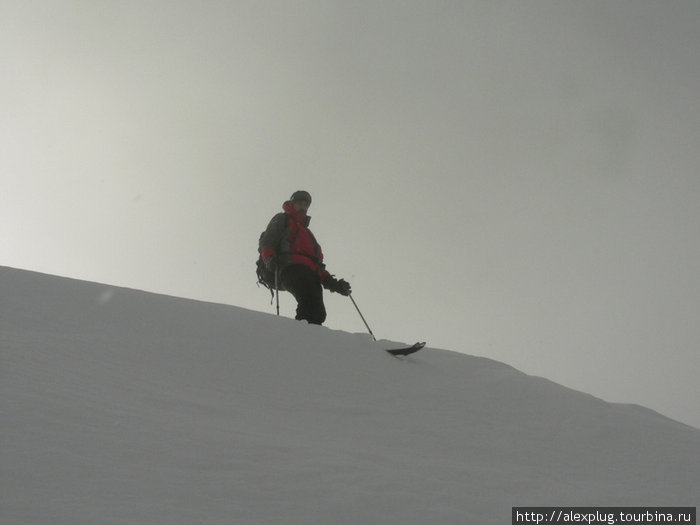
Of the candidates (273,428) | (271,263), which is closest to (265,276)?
(271,263)

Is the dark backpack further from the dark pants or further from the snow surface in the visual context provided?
the snow surface

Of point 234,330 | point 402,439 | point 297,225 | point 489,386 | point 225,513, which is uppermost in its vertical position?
point 297,225

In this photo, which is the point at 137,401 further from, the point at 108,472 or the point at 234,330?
the point at 234,330

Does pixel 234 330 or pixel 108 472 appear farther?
pixel 234 330

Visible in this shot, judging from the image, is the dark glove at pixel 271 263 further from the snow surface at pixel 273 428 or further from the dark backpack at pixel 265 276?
the snow surface at pixel 273 428

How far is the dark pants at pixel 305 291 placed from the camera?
6.37 m

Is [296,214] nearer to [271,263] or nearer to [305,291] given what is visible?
[271,263]

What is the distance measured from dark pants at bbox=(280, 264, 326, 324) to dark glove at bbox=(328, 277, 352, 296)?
191mm

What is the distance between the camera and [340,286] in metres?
6.72

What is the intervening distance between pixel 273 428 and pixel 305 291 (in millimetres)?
3305

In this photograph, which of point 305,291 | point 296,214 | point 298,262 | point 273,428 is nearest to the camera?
point 273,428

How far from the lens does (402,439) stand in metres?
3.32

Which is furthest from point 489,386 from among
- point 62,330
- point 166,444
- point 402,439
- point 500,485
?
point 62,330

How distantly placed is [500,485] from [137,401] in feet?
5.52
